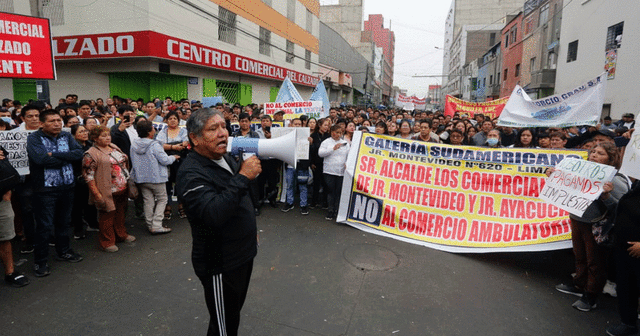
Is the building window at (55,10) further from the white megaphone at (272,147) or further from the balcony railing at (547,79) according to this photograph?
the balcony railing at (547,79)

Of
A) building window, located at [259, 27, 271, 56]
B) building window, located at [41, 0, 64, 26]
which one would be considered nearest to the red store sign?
building window, located at [41, 0, 64, 26]

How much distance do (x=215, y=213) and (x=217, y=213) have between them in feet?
0.04

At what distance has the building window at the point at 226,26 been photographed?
18156 millimetres

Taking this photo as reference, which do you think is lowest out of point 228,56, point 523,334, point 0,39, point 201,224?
point 523,334

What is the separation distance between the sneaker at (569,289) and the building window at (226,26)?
17580 mm

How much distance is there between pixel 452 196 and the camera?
5117mm

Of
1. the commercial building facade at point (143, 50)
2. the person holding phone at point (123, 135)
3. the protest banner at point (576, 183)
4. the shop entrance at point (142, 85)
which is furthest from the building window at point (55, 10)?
the protest banner at point (576, 183)

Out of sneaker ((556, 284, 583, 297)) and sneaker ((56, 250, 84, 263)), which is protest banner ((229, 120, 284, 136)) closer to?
sneaker ((56, 250, 84, 263))

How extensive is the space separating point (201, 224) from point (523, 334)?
117 inches

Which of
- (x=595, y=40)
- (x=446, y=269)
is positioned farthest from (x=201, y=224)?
(x=595, y=40)

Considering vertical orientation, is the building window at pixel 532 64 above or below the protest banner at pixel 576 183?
above

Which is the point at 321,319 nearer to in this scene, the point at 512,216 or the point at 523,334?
the point at 523,334

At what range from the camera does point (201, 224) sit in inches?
86.4

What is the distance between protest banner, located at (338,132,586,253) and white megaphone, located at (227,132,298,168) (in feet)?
6.09
